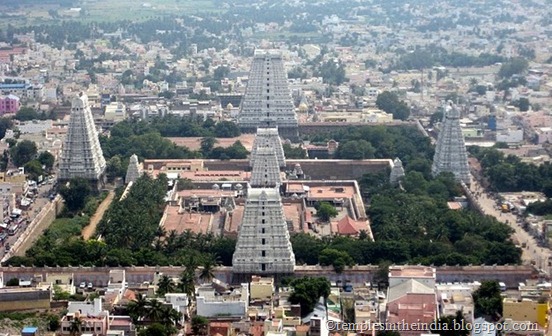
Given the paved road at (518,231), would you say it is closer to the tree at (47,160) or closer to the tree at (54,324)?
the tree at (54,324)

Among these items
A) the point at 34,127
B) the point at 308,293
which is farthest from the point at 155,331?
the point at 34,127

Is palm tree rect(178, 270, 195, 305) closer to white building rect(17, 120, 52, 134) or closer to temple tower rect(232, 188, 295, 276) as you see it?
temple tower rect(232, 188, 295, 276)

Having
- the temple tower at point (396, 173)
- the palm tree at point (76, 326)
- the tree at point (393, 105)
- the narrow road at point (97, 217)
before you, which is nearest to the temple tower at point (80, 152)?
the narrow road at point (97, 217)

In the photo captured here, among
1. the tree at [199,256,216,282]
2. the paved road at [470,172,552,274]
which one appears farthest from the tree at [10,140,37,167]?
the tree at [199,256,216,282]

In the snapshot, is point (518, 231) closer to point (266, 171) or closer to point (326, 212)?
point (326, 212)

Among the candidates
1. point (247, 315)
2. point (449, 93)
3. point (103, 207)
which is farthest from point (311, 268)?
point (449, 93)

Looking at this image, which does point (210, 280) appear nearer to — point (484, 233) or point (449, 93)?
point (484, 233)
